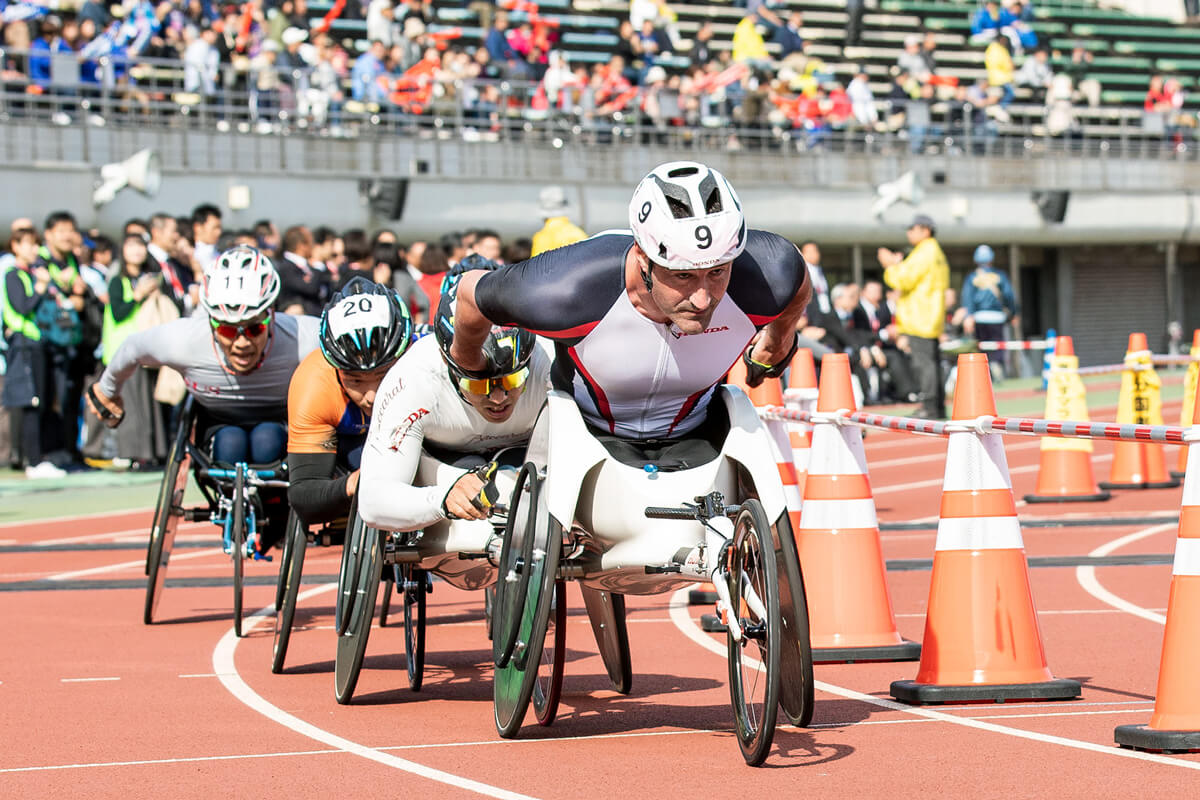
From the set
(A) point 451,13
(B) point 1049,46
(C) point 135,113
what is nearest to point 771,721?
(C) point 135,113

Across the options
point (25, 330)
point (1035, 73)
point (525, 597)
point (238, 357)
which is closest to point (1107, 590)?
point (238, 357)

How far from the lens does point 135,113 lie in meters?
23.9

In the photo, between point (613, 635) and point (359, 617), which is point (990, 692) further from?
point (359, 617)

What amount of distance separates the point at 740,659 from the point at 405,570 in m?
2.34

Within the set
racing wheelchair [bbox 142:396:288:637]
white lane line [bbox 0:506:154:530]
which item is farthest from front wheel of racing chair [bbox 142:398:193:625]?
white lane line [bbox 0:506:154:530]

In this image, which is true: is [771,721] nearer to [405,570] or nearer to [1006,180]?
[405,570]

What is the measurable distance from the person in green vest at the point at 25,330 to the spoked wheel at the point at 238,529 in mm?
8880

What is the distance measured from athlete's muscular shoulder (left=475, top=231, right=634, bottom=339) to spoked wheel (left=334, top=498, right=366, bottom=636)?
1776mm

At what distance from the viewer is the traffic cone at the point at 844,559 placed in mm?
8516

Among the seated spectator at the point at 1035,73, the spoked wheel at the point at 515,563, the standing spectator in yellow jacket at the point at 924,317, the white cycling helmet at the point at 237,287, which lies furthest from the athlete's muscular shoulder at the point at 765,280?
the seated spectator at the point at 1035,73

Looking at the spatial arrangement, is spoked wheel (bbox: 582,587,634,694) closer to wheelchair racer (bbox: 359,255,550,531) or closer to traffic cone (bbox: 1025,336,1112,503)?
wheelchair racer (bbox: 359,255,550,531)

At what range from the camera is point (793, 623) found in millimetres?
6004

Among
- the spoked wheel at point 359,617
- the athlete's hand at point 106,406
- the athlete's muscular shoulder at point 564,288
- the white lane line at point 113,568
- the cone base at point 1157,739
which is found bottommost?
the white lane line at point 113,568

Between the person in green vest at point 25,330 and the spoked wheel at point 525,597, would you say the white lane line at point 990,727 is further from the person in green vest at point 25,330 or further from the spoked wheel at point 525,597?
the person in green vest at point 25,330
